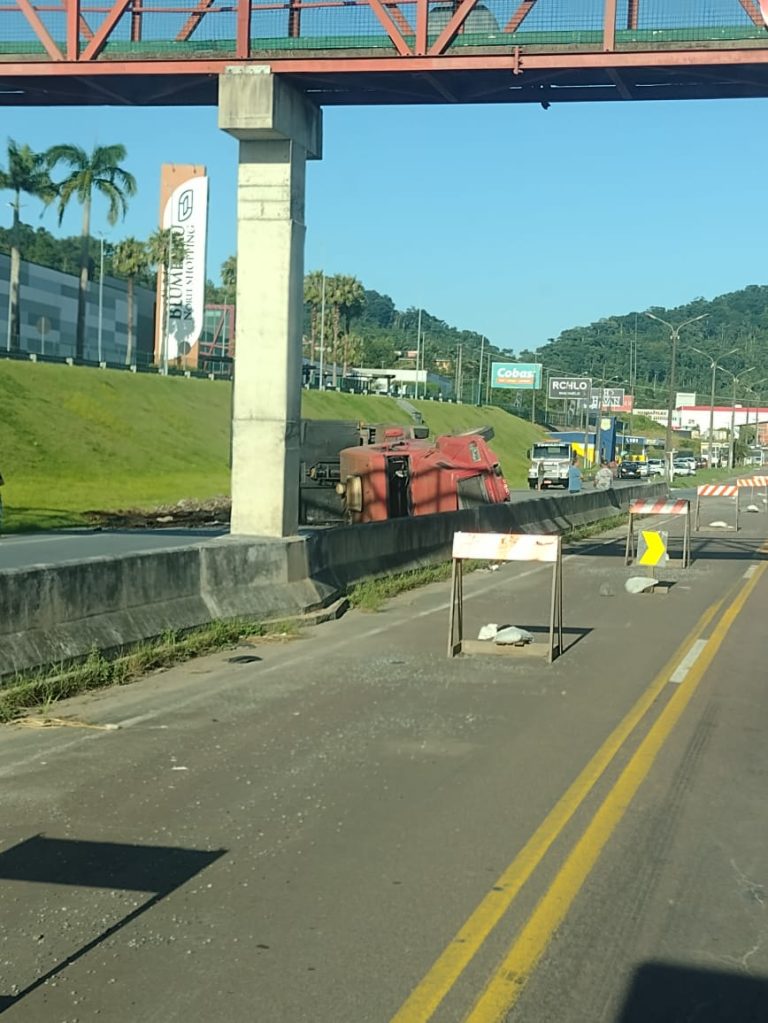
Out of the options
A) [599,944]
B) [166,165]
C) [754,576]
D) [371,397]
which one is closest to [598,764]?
[599,944]

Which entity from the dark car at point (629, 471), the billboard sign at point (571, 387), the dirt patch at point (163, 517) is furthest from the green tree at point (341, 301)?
the dirt patch at point (163, 517)

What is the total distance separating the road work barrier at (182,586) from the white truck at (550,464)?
48.8 metres

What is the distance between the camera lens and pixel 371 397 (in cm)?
10069

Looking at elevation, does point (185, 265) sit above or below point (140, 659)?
above

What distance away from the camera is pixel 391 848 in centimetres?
657

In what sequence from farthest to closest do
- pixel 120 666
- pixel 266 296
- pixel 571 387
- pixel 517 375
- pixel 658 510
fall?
pixel 517 375
pixel 571 387
pixel 658 510
pixel 266 296
pixel 120 666

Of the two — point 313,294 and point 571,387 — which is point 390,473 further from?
point 313,294

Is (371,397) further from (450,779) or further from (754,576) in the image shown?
(450,779)

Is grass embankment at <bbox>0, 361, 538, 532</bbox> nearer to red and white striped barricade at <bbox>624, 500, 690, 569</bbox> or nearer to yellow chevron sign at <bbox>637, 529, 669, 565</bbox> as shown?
red and white striped barricade at <bbox>624, 500, 690, 569</bbox>

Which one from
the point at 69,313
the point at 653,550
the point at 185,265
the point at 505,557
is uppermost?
the point at 185,265

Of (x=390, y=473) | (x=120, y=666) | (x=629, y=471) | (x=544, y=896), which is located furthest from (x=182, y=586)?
(x=629, y=471)

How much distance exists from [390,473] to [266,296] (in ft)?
38.3

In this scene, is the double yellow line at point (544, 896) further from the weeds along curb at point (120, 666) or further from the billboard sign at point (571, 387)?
the billboard sign at point (571, 387)

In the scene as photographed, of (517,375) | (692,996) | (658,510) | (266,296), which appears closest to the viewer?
(692,996)
